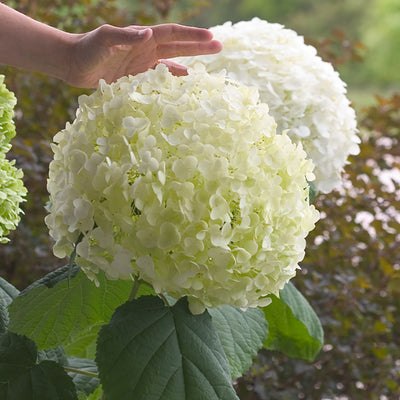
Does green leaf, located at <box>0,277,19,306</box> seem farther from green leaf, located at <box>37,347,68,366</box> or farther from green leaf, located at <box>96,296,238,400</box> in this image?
green leaf, located at <box>96,296,238,400</box>

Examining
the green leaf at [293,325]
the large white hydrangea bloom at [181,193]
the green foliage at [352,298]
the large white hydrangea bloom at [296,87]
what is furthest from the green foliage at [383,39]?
the large white hydrangea bloom at [181,193]

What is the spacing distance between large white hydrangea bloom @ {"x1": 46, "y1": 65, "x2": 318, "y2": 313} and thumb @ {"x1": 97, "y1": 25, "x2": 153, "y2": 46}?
0.19 feet

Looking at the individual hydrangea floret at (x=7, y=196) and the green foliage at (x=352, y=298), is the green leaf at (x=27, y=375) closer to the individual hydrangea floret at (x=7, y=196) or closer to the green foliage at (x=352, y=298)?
the individual hydrangea floret at (x=7, y=196)

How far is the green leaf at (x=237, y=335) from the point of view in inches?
41.1

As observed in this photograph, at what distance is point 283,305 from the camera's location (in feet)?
4.31

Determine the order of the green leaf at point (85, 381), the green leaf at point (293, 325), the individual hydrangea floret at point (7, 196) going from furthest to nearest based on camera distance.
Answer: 1. the green leaf at point (293, 325)
2. the green leaf at point (85, 381)
3. the individual hydrangea floret at point (7, 196)

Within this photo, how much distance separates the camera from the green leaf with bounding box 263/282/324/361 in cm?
129

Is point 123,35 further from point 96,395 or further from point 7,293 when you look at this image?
point 96,395

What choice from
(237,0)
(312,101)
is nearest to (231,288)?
(312,101)

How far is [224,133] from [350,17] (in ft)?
27.9

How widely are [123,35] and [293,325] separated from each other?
2.24 feet

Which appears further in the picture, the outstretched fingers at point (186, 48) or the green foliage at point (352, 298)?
the green foliage at point (352, 298)

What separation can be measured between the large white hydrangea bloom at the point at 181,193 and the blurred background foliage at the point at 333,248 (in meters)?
1.06

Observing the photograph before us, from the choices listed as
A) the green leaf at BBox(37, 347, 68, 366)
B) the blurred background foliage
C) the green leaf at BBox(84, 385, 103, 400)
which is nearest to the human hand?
the green leaf at BBox(37, 347, 68, 366)
